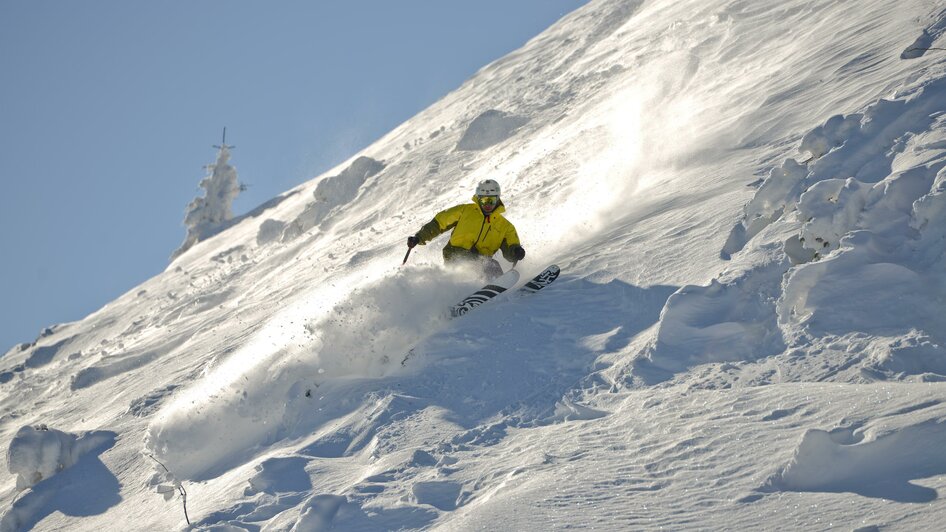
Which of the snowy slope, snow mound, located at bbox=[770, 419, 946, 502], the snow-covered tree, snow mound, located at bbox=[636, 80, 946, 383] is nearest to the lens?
snow mound, located at bbox=[770, 419, 946, 502]

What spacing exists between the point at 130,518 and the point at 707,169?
8.44 metres

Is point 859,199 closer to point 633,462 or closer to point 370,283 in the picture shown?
point 633,462

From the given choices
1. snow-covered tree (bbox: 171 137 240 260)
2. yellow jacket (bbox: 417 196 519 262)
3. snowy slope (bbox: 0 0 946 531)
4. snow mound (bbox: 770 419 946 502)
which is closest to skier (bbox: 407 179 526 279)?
yellow jacket (bbox: 417 196 519 262)

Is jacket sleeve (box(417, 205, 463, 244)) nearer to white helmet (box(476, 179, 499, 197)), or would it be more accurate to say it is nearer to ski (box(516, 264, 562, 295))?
white helmet (box(476, 179, 499, 197))

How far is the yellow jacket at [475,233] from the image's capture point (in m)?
11.8

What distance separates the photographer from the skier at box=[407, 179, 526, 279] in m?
11.7

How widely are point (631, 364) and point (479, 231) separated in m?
4.76

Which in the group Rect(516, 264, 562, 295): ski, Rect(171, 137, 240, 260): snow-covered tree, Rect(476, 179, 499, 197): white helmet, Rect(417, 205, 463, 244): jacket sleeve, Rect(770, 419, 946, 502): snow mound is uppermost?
Rect(171, 137, 240, 260): snow-covered tree

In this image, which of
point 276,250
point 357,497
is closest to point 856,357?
point 357,497

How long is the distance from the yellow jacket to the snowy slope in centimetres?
44

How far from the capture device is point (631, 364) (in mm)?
7344

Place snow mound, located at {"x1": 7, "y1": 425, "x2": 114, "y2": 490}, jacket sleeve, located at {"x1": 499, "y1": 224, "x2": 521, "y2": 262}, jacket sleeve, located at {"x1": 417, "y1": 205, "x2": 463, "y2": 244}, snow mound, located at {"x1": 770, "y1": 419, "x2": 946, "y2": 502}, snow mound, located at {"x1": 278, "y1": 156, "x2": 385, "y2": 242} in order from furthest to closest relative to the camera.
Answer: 1. snow mound, located at {"x1": 278, "y1": 156, "x2": 385, "y2": 242}
2. jacket sleeve, located at {"x1": 417, "y1": 205, "x2": 463, "y2": 244}
3. jacket sleeve, located at {"x1": 499, "y1": 224, "x2": 521, "y2": 262}
4. snow mound, located at {"x1": 7, "y1": 425, "x2": 114, "y2": 490}
5. snow mound, located at {"x1": 770, "y1": 419, "x2": 946, "y2": 502}

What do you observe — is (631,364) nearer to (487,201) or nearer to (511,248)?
(511,248)

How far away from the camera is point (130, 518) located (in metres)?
8.42
